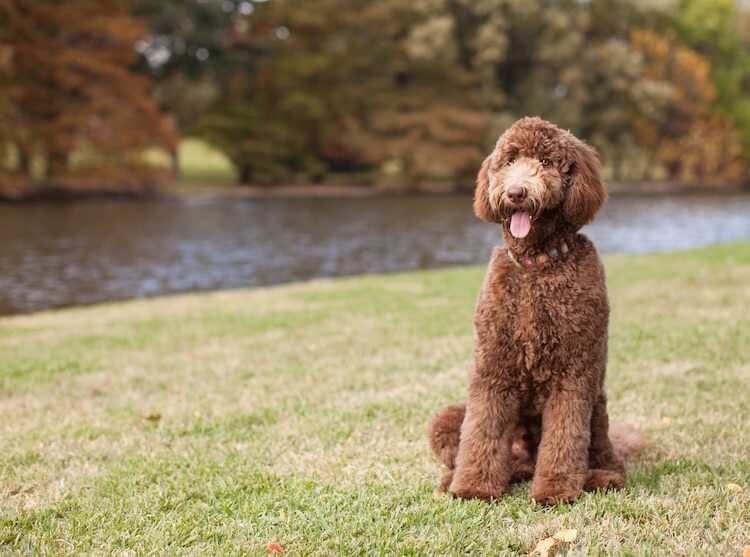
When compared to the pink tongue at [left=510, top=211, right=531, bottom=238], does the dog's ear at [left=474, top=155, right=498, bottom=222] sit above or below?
above

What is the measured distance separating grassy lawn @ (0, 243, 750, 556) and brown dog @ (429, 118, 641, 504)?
182 mm

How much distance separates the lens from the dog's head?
3.11m

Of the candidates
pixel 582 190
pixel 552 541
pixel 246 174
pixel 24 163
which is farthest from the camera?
pixel 246 174

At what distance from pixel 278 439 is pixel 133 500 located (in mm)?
1069

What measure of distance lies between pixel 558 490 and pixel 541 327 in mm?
734

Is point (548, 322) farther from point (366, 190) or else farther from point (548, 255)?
point (366, 190)

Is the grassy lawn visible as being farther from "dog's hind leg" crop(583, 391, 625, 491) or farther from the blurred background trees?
the blurred background trees


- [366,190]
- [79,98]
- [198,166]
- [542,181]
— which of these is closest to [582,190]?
[542,181]

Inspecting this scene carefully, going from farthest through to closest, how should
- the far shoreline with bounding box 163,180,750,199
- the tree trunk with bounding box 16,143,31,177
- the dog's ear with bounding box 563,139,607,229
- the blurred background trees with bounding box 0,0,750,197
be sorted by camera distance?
the blurred background trees with bounding box 0,0,750,197, the far shoreline with bounding box 163,180,750,199, the tree trunk with bounding box 16,143,31,177, the dog's ear with bounding box 563,139,607,229

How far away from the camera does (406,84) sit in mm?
43406

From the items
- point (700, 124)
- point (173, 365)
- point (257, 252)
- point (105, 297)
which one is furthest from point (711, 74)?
point (173, 365)

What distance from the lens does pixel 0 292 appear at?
12.8 metres

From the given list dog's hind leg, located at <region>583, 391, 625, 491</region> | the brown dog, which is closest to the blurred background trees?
the brown dog

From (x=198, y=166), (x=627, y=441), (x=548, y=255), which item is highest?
(x=548, y=255)
